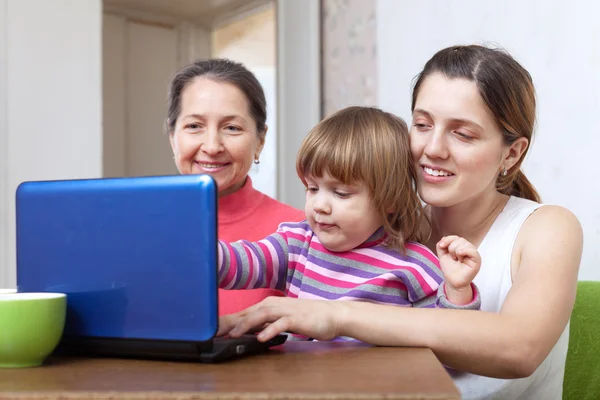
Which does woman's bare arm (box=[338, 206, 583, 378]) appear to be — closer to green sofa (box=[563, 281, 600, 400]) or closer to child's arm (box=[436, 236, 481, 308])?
child's arm (box=[436, 236, 481, 308])

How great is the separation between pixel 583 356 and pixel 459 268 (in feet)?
2.13

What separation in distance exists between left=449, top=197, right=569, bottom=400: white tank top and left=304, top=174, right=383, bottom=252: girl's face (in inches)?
9.0

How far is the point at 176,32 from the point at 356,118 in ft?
12.3

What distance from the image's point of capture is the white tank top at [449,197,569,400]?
3.79ft

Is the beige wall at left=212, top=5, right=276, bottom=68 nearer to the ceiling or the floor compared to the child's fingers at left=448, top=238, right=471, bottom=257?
nearer to the ceiling

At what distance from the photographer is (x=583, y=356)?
144 cm

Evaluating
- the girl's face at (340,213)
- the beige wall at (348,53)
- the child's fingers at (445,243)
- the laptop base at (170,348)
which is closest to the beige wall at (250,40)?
the beige wall at (348,53)

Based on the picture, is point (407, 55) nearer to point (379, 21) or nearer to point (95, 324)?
point (379, 21)

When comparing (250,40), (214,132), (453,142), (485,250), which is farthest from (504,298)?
(250,40)

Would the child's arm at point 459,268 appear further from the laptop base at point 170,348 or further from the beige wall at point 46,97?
the beige wall at point 46,97

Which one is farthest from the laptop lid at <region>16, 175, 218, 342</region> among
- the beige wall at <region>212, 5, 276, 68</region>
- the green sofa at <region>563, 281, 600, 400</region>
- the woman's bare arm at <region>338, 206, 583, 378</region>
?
the beige wall at <region>212, 5, 276, 68</region>

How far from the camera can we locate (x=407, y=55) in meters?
2.73

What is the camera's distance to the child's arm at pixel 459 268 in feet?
3.09

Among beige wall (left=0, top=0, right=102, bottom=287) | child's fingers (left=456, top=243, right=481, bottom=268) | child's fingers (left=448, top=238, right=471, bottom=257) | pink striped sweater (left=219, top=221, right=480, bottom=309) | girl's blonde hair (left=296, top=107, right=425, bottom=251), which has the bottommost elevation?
pink striped sweater (left=219, top=221, right=480, bottom=309)
